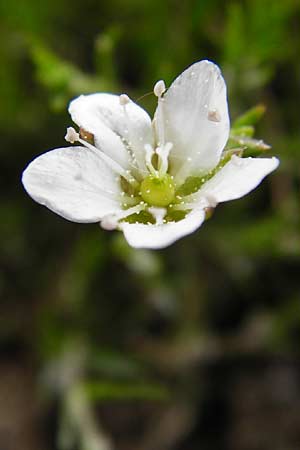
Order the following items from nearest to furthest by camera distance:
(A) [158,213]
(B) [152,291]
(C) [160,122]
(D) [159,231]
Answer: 1. (D) [159,231]
2. (A) [158,213]
3. (C) [160,122]
4. (B) [152,291]

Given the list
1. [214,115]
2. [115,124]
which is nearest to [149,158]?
[115,124]

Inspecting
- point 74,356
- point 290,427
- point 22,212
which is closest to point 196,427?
point 290,427

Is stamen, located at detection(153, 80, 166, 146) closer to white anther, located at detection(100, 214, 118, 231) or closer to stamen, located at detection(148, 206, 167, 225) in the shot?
stamen, located at detection(148, 206, 167, 225)

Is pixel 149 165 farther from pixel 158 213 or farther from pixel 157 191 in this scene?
pixel 158 213

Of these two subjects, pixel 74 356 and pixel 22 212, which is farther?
pixel 22 212

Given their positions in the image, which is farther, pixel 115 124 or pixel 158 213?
pixel 115 124

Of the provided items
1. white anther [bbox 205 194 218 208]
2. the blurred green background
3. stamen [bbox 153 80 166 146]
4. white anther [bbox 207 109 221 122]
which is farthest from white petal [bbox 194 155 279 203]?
the blurred green background

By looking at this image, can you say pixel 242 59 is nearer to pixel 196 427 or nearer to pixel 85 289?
pixel 85 289
